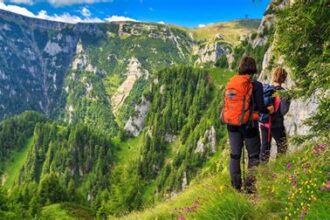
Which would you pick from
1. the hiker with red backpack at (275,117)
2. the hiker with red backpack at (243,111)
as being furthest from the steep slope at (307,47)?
the hiker with red backpack at (275,117)

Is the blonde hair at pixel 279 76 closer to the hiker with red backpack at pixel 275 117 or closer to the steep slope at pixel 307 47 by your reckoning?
the hiker with red backpack at pixel 275 117

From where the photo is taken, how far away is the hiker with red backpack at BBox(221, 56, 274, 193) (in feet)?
41.1

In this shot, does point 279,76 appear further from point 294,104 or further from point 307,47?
point 294,104

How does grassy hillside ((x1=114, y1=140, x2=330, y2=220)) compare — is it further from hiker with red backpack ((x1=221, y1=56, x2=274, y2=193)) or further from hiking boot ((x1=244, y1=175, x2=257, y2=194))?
hiker with red backpack ((x1=221, y1=56, x2=274, y2=193))

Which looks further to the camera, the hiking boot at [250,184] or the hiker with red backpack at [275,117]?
the hiker with red backpack at [275,117]

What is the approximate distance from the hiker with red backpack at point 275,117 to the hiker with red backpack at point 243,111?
66.8 inches

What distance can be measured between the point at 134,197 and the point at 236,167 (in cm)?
6311

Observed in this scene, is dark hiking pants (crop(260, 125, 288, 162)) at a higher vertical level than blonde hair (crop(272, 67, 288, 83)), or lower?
lower

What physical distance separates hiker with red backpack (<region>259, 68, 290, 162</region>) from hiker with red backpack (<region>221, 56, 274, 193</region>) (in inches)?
66.8

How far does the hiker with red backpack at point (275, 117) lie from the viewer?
14.8m

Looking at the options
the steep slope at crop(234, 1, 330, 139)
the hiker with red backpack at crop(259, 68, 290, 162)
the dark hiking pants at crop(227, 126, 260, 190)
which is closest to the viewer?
the steep slope at crop(234, 1, 330, 139)

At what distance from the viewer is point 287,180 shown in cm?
944

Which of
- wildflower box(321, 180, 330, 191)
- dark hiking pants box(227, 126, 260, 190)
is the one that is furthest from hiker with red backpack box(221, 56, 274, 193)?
wildflower box(321, 180, 330, 191)

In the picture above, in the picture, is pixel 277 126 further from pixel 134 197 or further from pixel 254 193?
pixel 134 197
